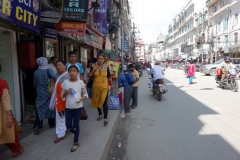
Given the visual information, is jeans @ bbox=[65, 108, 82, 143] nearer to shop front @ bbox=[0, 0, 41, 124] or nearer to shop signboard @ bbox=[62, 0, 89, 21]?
shop front @ bbox=[0, 0, 41, 124]

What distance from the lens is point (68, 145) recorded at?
3.69m

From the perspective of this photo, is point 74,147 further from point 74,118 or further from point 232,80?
point 232,80

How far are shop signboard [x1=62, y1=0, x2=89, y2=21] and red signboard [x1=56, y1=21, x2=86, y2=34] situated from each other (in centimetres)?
24

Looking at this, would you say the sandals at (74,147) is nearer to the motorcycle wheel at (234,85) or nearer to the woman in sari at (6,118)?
the woman in sari at (6,118)

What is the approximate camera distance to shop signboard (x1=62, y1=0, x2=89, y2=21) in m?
5.38

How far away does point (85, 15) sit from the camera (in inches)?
217

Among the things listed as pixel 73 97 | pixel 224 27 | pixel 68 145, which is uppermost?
pixel 224 27

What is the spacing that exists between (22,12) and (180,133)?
4.20 metres

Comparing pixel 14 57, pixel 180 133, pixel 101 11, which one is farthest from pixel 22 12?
pixel 101 11

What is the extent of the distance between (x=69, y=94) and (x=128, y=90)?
3.33 meters

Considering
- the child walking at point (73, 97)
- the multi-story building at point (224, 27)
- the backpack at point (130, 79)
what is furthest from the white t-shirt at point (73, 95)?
the multi-story building at point (224, 27)

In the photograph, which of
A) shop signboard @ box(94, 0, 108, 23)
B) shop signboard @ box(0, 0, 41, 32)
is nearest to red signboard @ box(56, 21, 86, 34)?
shop signboard @ box(0, 0, 41, 32)

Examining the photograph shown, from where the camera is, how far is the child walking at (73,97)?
3.42 m

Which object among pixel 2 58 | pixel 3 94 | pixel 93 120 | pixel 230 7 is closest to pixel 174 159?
pixel 93 120
